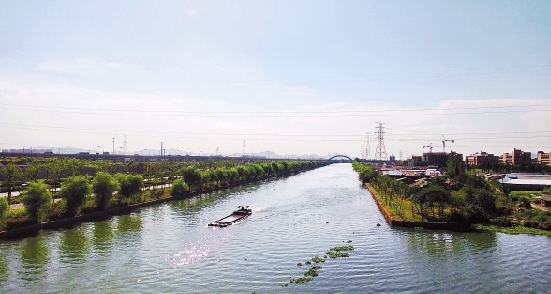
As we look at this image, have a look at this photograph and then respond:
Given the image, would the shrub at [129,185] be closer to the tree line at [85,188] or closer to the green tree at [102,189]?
the tree line at [85,188]

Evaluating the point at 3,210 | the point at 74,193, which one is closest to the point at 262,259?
the point at 3,210

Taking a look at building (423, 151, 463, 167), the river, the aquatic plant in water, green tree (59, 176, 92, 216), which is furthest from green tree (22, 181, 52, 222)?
building (423, 151, 463, 167)

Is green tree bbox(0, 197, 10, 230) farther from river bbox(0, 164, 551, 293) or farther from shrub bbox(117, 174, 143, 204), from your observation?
shrub bbox(117, 174, 143, 204)

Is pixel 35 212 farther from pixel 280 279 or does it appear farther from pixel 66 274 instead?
pixel 280 279

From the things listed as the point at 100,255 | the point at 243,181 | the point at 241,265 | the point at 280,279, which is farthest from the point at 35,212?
the point at 243,181

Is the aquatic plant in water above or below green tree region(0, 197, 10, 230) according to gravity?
below

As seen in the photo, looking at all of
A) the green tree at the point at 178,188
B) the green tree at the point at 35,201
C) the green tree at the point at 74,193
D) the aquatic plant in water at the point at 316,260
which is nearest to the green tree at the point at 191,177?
the green tree at the point at 178,188
